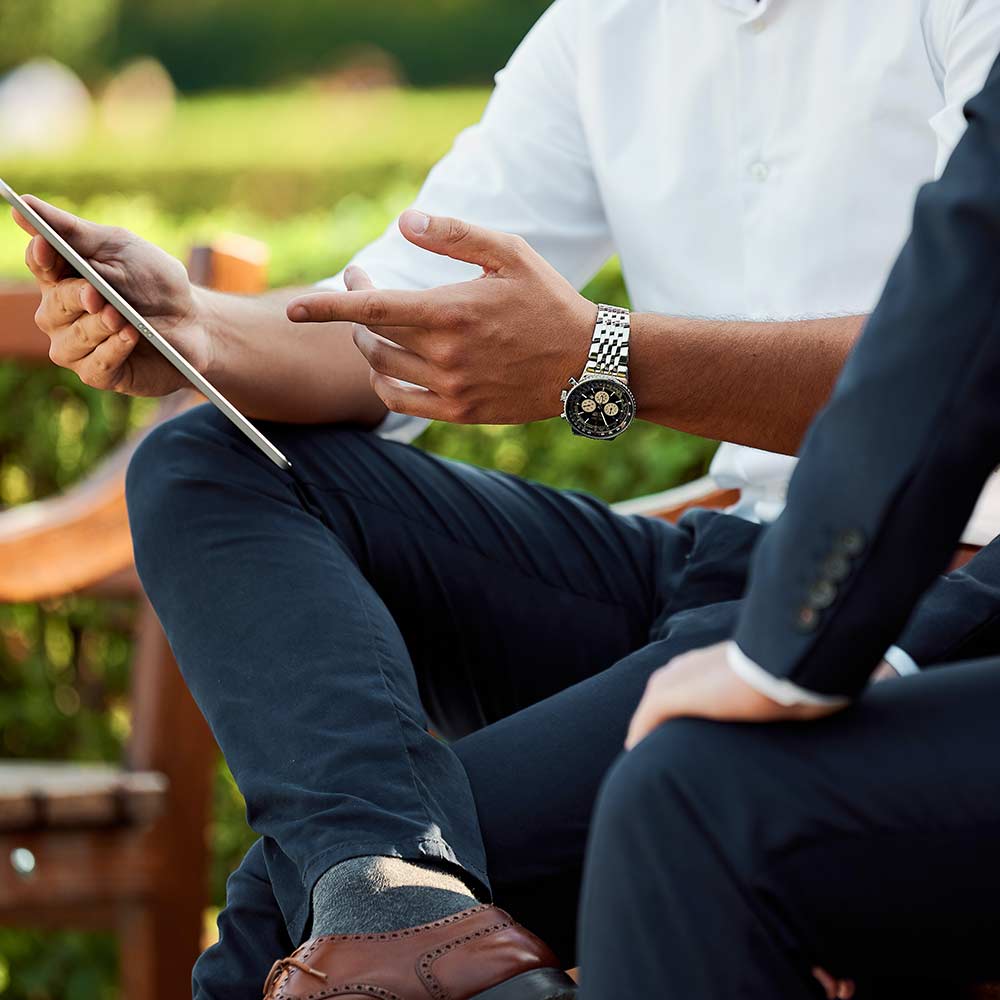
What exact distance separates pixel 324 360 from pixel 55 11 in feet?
64.0

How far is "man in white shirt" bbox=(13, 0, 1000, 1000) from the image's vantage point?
1.29 metres

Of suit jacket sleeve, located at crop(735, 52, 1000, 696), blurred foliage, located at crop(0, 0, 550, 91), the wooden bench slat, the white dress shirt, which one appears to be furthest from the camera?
blurred foliage, located at crop(0, 0, 550, 91)

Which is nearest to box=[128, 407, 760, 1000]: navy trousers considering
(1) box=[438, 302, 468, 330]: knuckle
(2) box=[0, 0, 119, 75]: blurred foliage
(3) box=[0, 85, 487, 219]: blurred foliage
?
(1) box=[438, 302, 468, 330]: knuckle

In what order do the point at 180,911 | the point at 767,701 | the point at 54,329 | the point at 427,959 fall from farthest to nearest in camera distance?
the point at 180,911, the point at 54,329, the point at 427,959, the point at 767,701

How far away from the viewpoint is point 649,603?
167cm

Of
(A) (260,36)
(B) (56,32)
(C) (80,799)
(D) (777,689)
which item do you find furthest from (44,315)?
(A) (260,36)

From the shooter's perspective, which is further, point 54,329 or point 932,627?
point 54,329

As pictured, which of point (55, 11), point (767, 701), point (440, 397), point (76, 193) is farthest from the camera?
point (55, 11)

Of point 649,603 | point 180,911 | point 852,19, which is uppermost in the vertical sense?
point 852,19

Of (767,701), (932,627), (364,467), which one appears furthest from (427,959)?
(364,467)

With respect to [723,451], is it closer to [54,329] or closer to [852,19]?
[852,19]

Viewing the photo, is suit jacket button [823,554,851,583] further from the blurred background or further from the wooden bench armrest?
the blurred background

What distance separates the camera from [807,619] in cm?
84

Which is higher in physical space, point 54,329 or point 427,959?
point 54,329
